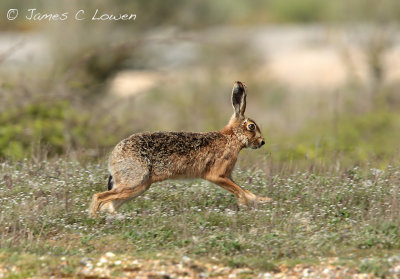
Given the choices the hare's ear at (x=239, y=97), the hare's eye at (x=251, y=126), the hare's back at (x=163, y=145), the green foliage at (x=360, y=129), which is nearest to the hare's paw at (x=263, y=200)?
the hare's back at (x=163, y=145)

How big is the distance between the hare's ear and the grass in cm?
89

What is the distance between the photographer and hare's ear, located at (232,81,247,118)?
8289 mm

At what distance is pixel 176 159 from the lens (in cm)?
781

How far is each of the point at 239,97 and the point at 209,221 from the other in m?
1.77

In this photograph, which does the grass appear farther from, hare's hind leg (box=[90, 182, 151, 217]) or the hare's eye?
the hare's eye

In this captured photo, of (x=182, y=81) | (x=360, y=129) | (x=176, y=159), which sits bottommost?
(x=176, y=159)

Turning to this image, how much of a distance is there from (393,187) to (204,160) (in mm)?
2174

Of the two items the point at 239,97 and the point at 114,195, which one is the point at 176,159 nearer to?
the point at 114,195

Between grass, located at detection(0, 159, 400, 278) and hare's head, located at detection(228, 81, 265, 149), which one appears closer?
grass, located at detection(0, 159, 400, 278)

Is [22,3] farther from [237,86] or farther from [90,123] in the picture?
[237,86]

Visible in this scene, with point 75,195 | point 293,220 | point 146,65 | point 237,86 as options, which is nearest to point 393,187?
point 293,220

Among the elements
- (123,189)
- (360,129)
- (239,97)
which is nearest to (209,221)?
(123,189)

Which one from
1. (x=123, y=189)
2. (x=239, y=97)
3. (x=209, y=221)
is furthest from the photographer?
(x=239, y=97)

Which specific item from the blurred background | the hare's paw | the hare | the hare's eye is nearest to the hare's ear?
the hare
